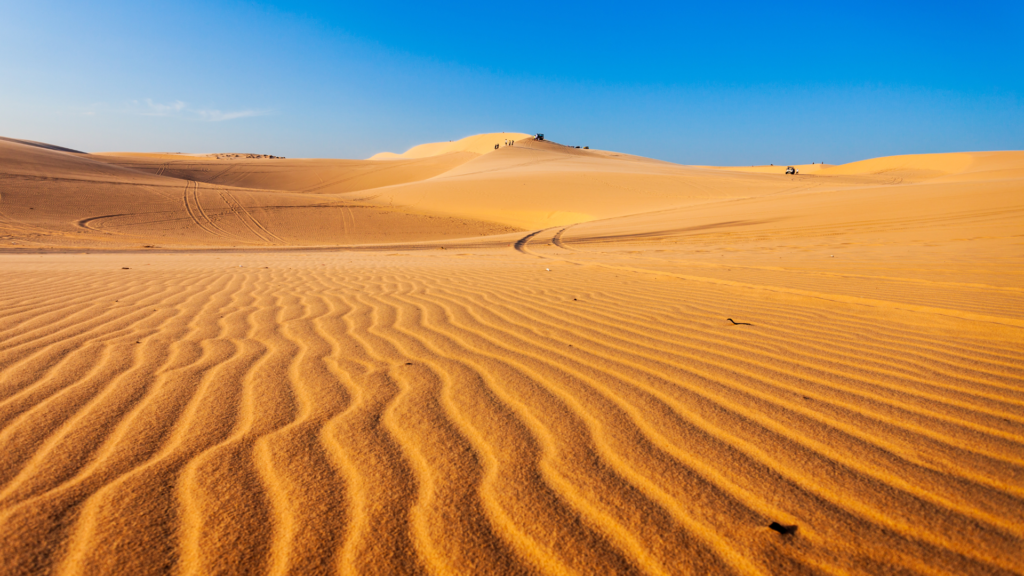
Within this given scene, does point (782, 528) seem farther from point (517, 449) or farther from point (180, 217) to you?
point (180, 217)

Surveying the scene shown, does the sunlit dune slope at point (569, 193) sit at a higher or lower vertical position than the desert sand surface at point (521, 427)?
higher

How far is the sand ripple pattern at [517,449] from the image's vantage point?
1390 mm

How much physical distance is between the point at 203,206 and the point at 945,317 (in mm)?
26361

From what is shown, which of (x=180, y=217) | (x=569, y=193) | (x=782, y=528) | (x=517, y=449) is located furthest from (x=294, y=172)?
(x=782, y=528)

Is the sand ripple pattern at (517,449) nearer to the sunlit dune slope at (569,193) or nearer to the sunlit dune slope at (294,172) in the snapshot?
the sunlit dune slope at (569,193)

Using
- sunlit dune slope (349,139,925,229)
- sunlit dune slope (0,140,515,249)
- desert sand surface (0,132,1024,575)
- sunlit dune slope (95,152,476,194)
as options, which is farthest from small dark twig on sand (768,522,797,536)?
sunlit dune slope (95,152,476,194)

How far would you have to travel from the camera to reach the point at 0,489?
1.64 m

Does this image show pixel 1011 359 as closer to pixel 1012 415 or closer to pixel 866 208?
pixel 1012 415

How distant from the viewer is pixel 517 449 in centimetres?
191

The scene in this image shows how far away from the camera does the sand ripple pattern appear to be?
1.39 meters

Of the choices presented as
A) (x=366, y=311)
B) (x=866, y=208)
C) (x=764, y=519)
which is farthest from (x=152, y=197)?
(x=764, y=519)

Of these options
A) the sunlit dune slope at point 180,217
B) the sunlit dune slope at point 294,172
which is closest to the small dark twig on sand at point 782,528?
the sunlit dune slope at point 180,217

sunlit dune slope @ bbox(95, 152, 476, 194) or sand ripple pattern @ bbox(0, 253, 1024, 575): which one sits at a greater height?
sunlit dune slope @ bbox(95, 152, 476, 194)

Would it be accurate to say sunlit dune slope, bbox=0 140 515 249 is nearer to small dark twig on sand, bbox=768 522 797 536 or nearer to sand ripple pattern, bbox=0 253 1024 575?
sand ripple pattern, bbox=0 253 1024 575
